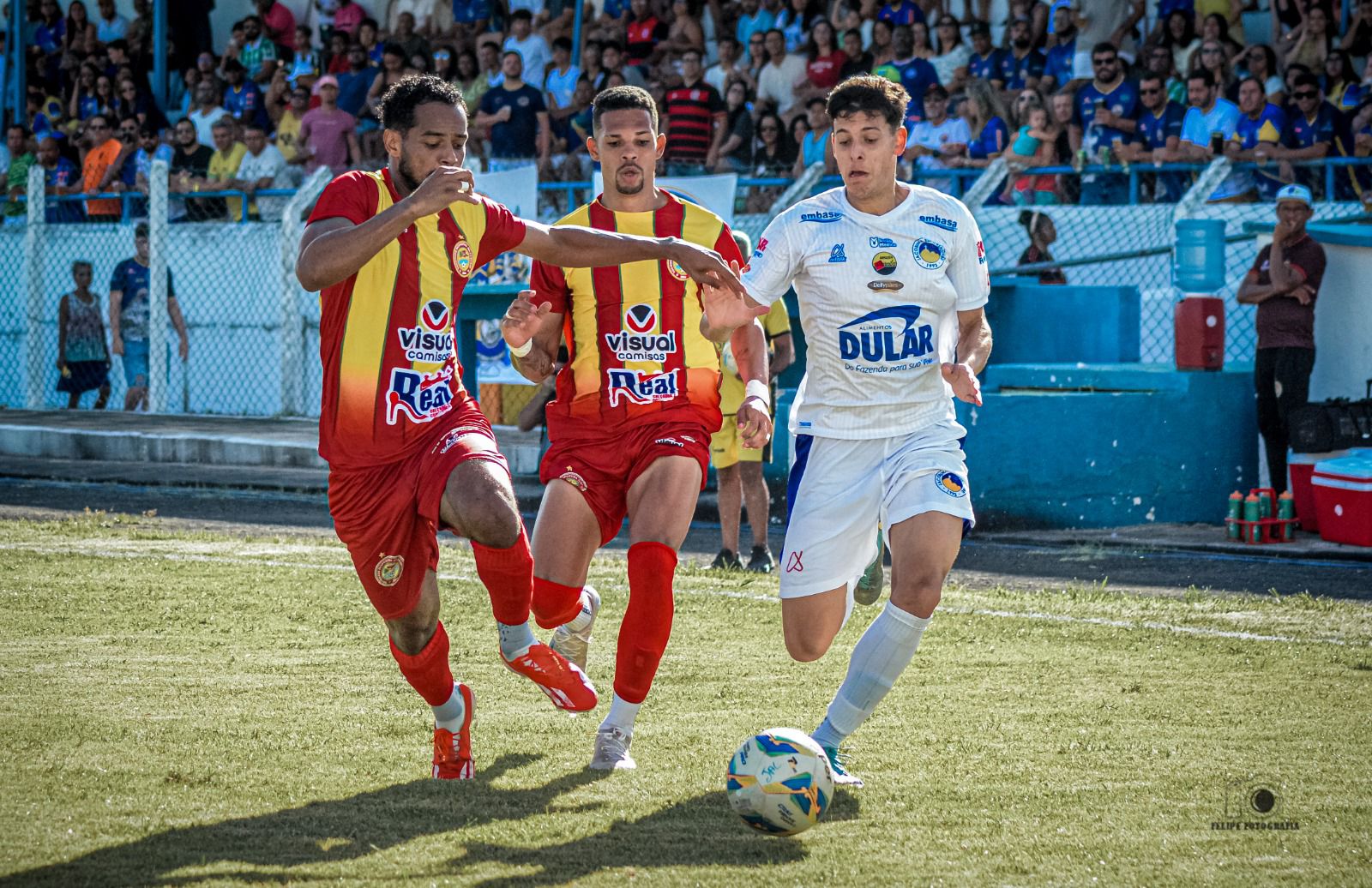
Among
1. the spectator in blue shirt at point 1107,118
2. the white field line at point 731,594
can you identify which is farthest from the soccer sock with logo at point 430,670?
the spectator in blue shirt at point 1107,118

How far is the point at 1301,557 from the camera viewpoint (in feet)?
37.3

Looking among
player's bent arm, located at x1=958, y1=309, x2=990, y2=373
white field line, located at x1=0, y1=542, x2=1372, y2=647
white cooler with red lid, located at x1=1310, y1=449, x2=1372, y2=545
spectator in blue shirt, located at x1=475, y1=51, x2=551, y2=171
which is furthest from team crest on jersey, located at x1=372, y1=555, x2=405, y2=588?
spectator in blue shirt, located at x1=475, y1=51, x2=551, y2=171

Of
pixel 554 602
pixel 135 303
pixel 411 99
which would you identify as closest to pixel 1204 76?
pixel 554 602

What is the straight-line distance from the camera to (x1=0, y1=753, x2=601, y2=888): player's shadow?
170 inches

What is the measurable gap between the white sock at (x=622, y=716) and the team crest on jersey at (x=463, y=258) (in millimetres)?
1455

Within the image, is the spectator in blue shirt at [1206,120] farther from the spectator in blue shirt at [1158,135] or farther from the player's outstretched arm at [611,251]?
the player's outstretched arm at [611,251]

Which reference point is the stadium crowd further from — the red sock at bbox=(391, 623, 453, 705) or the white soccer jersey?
the red sock at bbox=(391, 623, 453, 705)

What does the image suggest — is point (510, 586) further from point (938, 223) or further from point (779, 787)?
point (938, 223)

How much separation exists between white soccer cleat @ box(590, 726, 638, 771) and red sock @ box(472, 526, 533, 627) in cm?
45

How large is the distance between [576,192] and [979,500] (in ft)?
22.5

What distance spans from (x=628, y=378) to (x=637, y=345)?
124 mm

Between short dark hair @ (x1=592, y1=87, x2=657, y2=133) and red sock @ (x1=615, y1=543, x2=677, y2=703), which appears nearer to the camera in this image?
red sock @ (x1=615, y1=543, x2=677, y2=703)

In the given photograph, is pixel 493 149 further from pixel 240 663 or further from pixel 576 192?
pixel 240 663

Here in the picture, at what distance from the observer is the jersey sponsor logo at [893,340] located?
568 centimetres
